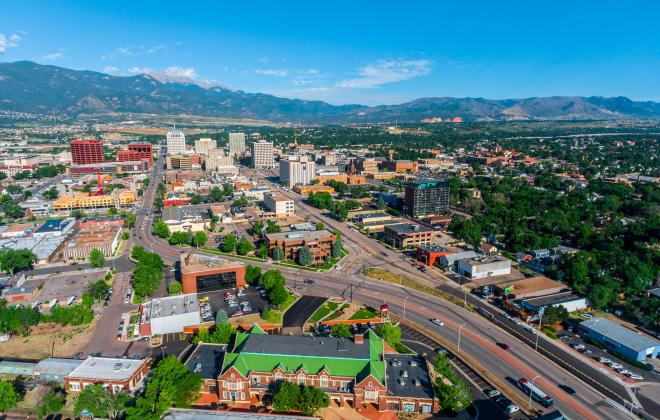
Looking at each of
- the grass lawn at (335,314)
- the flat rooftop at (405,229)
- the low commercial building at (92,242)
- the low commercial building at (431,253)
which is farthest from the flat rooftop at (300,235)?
the low commercial building at (92,242)

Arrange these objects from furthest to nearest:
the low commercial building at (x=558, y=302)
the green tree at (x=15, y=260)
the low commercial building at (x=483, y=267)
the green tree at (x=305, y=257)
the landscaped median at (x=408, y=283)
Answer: the green tree at (x=305, y=257)
the green tree at (x=15, y=260)
the low commercial building at (x=483, y=267)
the landscaped median at (x=408, y=283)
the low commercial building at (x=558, y=302)

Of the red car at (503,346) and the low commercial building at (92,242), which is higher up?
the low commercial building at (92,242)

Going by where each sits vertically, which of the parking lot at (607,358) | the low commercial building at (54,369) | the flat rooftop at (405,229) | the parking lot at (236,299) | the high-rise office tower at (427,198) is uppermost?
the high-rise office tower at (427,198)

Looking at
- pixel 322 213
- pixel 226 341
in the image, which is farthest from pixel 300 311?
pixel 322 213

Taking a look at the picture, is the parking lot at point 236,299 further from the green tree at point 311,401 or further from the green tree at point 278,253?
the green tree at point 311,401

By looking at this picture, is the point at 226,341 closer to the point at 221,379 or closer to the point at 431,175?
the point at 221,379

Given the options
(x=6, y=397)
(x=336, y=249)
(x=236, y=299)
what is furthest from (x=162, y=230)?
(x=6, y=397)
